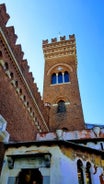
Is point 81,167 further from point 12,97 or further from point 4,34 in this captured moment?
point 4,34

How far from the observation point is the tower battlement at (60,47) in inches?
818

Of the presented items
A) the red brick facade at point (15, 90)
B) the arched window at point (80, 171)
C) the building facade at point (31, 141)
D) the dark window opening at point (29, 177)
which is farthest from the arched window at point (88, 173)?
the red brick facade at point (15, 90)

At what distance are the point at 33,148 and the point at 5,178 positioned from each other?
4.03 feet

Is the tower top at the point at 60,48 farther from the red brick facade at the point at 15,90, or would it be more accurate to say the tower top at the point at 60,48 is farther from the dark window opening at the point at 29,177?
the dark window opening at the point at 29,177

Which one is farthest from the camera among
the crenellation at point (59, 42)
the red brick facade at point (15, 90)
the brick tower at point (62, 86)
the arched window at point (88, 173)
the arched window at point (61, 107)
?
the crenellation at point (59, 42)

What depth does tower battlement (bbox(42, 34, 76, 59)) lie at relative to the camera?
20.8m

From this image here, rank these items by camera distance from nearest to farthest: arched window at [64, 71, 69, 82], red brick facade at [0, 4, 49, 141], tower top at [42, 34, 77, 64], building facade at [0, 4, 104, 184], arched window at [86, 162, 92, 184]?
building facade at [0, 4, 104, 184] < arched window at [86, 162, 92, 184] < red brick facade at [0, 4, 49, 141] < arched window at [64, 71, 69, 82] < tower top at [42, 34, 77, 64]

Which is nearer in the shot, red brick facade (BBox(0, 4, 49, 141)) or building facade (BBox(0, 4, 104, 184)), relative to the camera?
building facade (BBox(0, 4, 104, 184))

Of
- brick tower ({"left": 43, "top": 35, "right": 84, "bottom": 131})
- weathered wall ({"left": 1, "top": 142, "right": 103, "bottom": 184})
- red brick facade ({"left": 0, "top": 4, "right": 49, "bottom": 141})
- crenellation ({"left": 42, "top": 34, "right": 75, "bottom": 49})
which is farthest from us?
crenellation ({"left": 42, "top": 34, "right": 75, "bottom": 49})

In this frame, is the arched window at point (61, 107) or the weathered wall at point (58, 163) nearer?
the weathered wall at point (58, 163)

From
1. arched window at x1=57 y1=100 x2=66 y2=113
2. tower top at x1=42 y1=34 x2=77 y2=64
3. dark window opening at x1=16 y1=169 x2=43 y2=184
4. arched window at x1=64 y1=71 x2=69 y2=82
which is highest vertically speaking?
tower top at x1=42 y1=34 x2=77 y2=64

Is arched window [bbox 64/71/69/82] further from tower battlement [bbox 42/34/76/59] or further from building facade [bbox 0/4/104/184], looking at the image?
building facade [bbox 0/4/104/184]

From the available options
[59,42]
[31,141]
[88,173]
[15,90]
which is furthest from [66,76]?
[88,173]

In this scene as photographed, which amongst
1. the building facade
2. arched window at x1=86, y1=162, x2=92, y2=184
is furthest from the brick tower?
arched window at x1=86, y1=162, x2=92, y2=184
